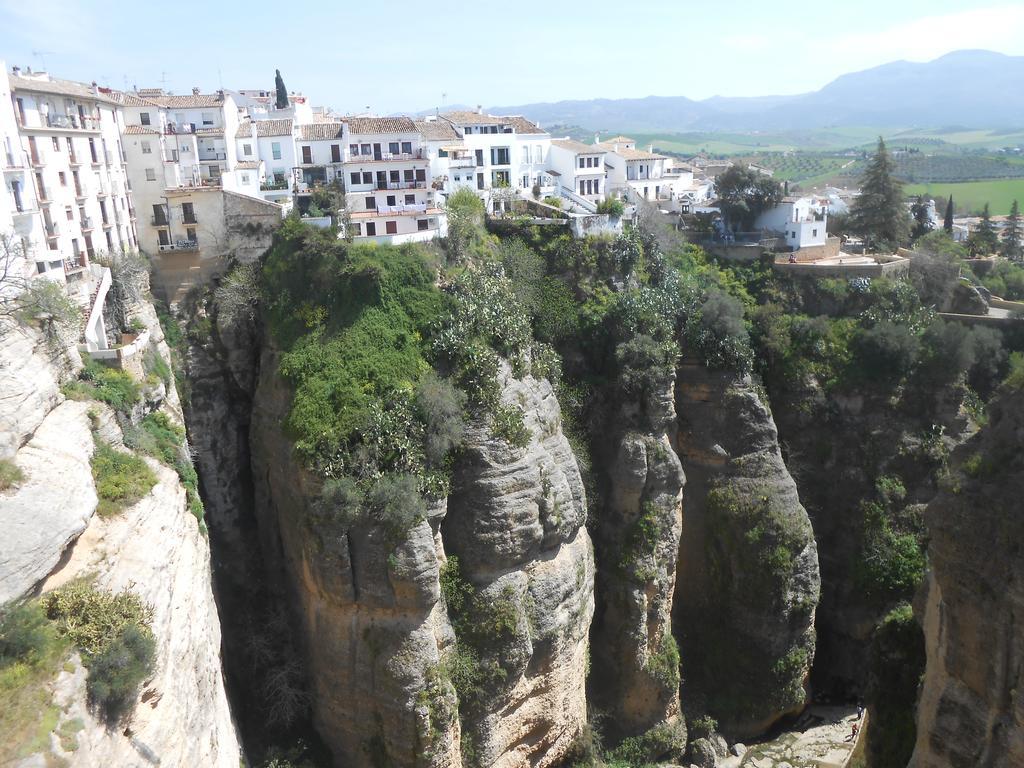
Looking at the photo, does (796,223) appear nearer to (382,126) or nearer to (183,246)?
(382,126)

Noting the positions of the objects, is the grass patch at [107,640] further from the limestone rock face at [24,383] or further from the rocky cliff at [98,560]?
the limestone rock face at [24,383]

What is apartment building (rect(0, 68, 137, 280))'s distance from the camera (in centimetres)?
2406

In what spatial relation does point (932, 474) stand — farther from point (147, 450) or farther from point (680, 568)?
point (147, 450)

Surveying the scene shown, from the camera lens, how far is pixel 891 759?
20.9 metres

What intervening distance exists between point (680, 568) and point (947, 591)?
16.1m

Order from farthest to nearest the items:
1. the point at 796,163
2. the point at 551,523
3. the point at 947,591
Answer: the point at 796,163, the point at 551,523, the point at 947,591

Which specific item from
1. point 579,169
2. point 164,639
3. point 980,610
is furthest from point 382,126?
point 980,610

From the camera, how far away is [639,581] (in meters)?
28.3

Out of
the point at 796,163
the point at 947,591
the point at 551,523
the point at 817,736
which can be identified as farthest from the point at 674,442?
the point at 796,163

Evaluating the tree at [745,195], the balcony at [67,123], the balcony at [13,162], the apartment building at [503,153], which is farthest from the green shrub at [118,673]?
the tree at [745,195]

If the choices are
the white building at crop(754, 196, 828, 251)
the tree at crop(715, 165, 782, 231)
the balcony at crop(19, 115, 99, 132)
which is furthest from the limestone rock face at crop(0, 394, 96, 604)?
the tree at crop(715, 165, 782, 231)

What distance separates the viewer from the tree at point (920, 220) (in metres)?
46.3

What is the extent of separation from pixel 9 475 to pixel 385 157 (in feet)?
80.7

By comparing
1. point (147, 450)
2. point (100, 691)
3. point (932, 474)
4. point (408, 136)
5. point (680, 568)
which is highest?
point (408, 136)
